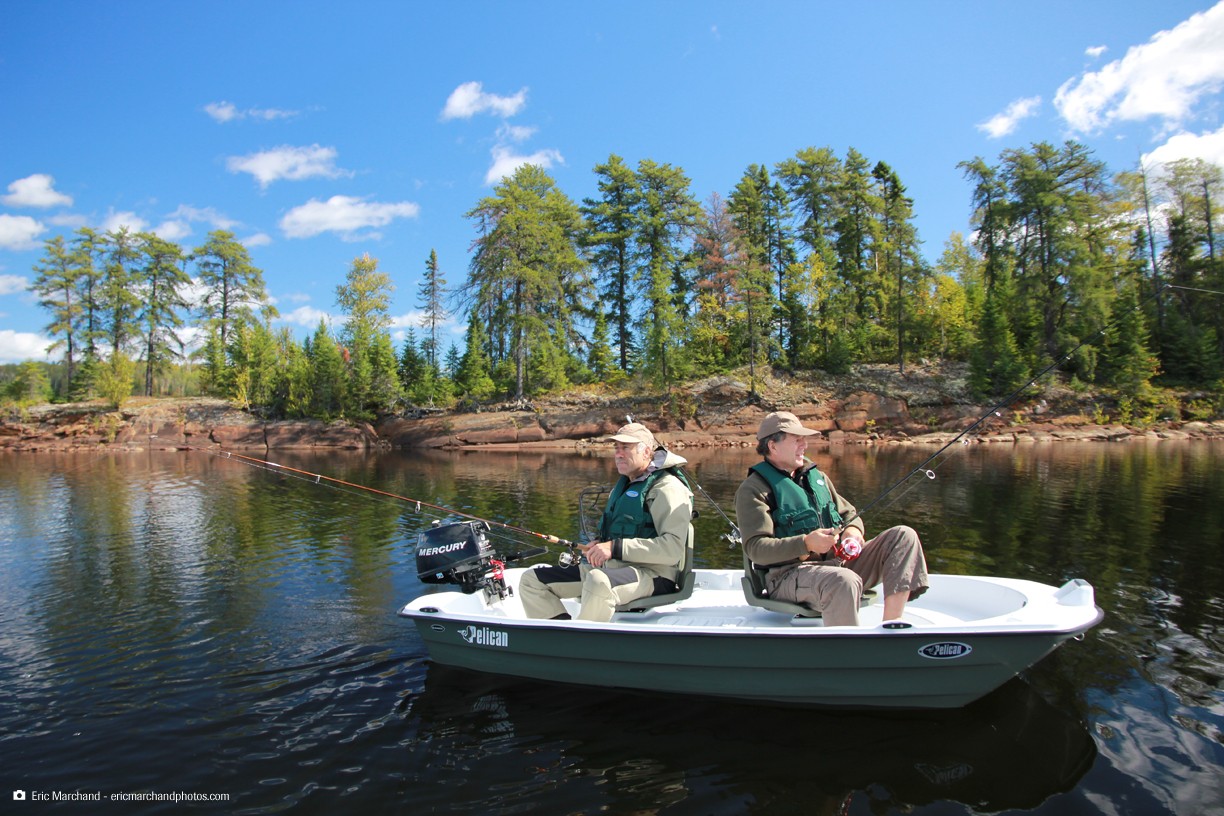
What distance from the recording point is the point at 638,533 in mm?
5574

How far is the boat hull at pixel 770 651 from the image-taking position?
15.0ft

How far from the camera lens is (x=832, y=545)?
481 centimetres

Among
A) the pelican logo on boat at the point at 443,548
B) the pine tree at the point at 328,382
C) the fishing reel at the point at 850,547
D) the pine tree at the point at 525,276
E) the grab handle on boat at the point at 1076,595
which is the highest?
the pine tree at the point at 525,276

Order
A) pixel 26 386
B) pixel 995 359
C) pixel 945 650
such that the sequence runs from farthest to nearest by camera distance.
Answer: pixel 26 386 < pixel 995 359 < pixel 945 650

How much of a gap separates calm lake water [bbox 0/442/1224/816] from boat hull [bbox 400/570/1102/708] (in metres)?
0.24

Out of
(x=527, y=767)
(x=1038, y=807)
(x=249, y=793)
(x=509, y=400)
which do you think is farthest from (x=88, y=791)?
(x=509, y=400)

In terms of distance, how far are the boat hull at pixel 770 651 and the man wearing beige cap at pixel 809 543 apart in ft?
1.00

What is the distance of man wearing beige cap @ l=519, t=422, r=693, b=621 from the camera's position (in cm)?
543

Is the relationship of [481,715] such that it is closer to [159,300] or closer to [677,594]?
[677,594]

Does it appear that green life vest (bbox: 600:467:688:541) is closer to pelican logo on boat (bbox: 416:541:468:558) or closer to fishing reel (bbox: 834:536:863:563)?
fishing reel (bbox: 834:536:863:563)

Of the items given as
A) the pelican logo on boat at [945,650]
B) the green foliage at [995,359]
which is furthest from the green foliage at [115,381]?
the green foliage at [995,359]

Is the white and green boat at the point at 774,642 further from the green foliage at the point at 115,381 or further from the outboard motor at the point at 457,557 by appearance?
the green foliage at the point at 115,381

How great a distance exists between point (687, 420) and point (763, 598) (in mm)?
32068

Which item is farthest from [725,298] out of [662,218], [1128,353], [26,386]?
[26,386]
